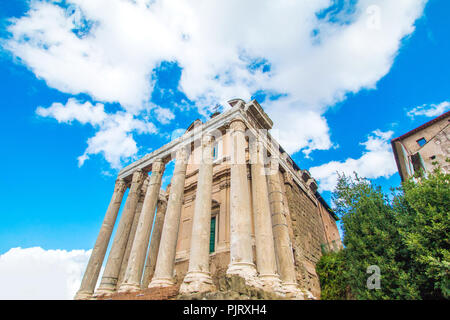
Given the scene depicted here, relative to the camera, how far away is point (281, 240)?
11.0 m

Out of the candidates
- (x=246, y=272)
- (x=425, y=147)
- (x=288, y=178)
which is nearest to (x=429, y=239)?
(x=246, y=272)

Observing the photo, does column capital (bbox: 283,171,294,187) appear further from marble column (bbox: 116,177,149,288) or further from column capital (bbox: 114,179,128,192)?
column capital (bbox: 114,179,128,192)

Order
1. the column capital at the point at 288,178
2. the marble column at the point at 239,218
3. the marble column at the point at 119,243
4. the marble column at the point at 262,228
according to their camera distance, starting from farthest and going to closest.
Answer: the column capital at the point at 288,178 → the marble column at the point at 119,243 → the marble column at the point at 262,228 → the marble column at the point at 239,218

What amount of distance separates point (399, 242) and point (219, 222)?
28.2ft

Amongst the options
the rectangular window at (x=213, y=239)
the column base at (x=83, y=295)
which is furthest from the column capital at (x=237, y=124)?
the column base at (x=83, y=295)

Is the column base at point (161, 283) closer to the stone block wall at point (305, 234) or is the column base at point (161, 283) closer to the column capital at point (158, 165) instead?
the stone block wall at point (305, 234)

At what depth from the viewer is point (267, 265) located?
29.5ft

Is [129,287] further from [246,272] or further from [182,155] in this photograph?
[182,155]

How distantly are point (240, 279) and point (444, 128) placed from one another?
717 inches

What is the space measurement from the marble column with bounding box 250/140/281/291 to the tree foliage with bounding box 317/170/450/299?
12.9ft

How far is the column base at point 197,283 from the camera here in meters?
7.84

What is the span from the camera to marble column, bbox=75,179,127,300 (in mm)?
12203

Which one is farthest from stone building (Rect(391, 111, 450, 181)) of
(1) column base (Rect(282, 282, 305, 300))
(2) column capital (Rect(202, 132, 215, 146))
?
(2) column capital (Rect(202, 132, 215, 146))
